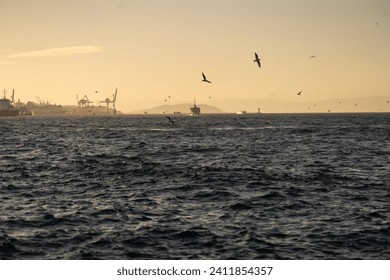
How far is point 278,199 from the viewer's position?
28938mm

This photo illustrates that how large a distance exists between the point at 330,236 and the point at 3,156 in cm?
4636

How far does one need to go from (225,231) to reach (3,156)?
42.9m

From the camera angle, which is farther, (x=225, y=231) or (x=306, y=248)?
(x=225, y=231)

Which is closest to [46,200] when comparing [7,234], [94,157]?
[7,234]

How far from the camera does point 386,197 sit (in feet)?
96.6

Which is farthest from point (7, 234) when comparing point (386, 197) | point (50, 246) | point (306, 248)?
point (386, 197)
